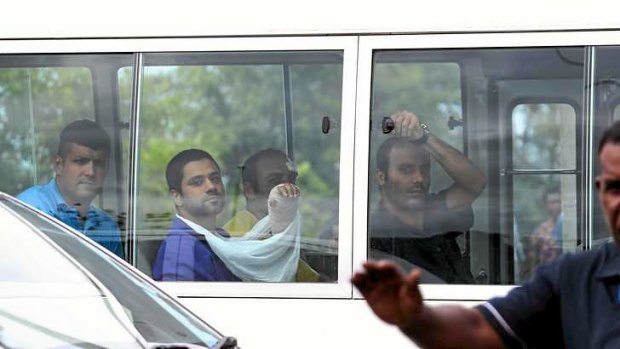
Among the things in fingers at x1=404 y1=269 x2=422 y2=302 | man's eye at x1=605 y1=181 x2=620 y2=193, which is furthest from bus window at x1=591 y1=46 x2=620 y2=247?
fingers at x1=404 y1=269 x2=422 y2=302

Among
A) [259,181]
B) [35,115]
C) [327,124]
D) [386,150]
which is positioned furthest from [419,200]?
[35,115]

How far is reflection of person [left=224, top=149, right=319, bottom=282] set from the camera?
20.0 ft

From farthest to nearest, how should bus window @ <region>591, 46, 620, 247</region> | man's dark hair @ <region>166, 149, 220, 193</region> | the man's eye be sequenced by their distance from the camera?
man's dark hair @ <region>166, 149, 220, 193</region>
bus window @ <region>591, 46, 620, 247</region>
the man's eye

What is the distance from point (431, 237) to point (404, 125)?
0.52 metres

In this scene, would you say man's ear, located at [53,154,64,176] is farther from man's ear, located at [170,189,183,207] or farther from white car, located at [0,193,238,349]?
white car, located at [0,193,238,349]

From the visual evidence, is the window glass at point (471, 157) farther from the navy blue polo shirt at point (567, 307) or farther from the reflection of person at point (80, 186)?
the navy blue polo shirt at point (567, 307)

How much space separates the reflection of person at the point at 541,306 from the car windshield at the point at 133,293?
3.22 feet

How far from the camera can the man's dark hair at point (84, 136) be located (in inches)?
245

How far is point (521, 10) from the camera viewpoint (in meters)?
5.94

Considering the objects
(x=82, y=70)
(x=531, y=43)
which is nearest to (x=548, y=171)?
(x=531, y=43)

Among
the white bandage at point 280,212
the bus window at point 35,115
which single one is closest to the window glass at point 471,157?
the white bandage at point 280,212

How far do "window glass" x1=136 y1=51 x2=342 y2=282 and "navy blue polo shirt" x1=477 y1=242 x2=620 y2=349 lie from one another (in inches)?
124

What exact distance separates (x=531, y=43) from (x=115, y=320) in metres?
3.05

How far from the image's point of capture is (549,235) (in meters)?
5.93
